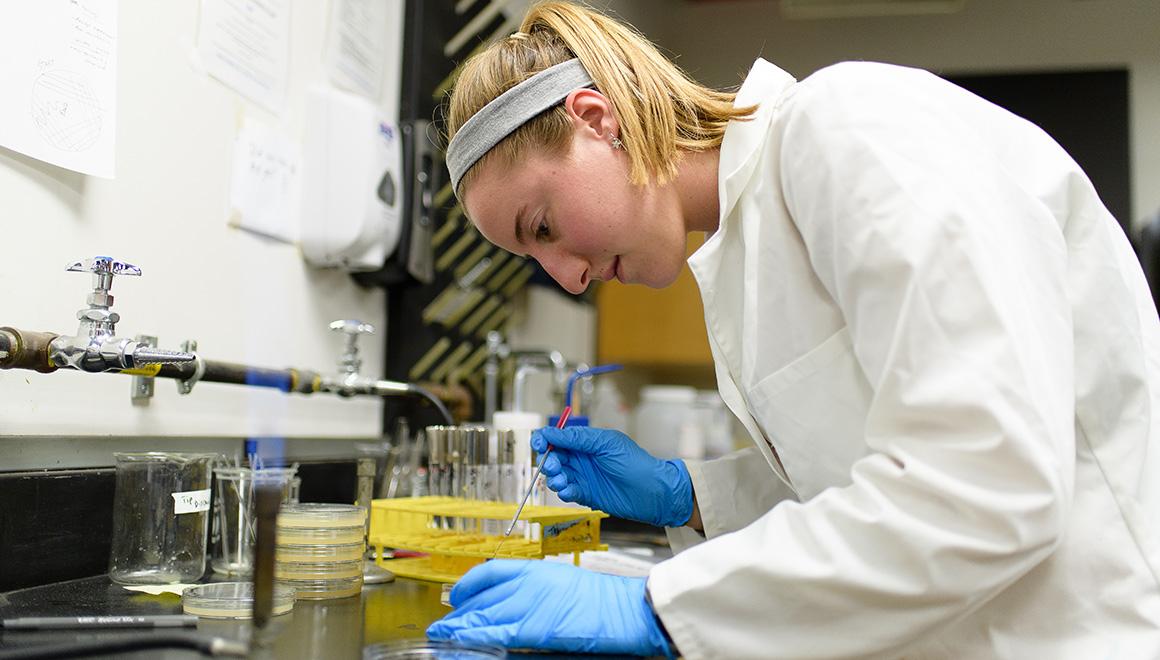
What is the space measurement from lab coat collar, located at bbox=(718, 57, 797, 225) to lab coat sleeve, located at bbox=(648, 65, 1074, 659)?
7.5 inches

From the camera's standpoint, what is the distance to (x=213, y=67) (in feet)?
5.11

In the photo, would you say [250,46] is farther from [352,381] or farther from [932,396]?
[932,396]

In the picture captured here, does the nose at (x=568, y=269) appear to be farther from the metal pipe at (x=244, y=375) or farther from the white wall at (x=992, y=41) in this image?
the white wall at (x=992, y=41)

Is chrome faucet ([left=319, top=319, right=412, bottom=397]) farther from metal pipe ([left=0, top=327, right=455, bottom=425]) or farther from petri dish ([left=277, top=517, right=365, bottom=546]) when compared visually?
petri dish ([left=277, top=517, right=365, bottom=546])

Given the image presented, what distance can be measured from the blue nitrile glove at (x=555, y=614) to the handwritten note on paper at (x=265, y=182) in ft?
2.97

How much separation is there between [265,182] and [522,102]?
0.71 meters

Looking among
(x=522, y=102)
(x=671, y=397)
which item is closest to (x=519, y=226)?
(x=522, y=102)

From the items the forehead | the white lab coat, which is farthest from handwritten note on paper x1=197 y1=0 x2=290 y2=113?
the white lab coat

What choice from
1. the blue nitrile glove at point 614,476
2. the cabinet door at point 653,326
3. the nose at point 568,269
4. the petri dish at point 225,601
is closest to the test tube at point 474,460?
the blue nitrile glove at point 614,476

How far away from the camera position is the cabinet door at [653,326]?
457cm

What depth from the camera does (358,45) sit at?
81.2 inches

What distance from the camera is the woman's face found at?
119 centimetres

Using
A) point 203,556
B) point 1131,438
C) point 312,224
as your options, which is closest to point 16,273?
point 203,556

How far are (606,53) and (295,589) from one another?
795 mm
